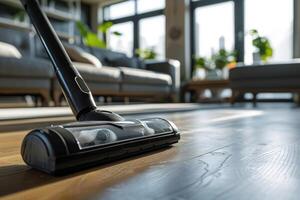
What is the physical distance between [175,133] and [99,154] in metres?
0.20

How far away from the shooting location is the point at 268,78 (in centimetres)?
321

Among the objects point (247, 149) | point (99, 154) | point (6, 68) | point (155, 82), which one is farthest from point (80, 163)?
point (155, 82)

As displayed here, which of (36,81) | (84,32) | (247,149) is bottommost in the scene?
(247,149)

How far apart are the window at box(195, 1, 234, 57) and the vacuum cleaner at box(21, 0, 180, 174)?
476 centimetres

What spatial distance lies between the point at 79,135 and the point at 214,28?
524cm

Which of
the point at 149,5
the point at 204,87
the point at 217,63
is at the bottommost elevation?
the point at 204,87

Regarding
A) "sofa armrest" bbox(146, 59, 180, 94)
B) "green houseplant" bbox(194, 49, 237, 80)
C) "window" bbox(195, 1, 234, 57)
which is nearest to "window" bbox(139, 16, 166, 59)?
"window" bbox(195, 1, 234, 57)

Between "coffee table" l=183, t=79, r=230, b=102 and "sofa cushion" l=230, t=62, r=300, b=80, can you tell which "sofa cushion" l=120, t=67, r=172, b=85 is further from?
"sofa cushion" l=230, t=62, r=300, b=80

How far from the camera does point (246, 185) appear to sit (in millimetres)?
302

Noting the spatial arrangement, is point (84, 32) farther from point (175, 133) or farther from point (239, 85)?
point (175, 133)

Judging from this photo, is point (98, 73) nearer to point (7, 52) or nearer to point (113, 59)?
point (7, 52)

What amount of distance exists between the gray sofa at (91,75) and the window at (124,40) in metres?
2.39

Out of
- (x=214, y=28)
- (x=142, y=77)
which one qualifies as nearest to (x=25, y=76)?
(x=142, y=77)

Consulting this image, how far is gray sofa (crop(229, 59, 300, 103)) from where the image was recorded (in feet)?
10.2
